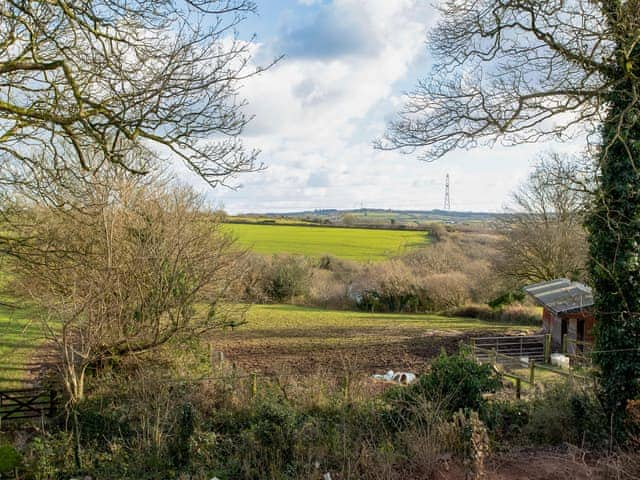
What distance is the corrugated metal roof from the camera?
56.9 feet

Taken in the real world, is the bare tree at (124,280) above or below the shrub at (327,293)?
above

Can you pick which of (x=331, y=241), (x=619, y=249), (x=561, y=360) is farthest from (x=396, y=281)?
(x=619, y=249)

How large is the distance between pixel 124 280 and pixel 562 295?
16.5 metres

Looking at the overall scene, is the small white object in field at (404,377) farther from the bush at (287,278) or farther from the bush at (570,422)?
the bush at (287,278)

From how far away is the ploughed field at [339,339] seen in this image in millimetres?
16172

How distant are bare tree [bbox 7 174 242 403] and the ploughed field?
3.45 metres

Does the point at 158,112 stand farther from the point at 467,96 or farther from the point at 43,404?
the point at 43,404

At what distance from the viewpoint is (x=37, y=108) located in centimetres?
649

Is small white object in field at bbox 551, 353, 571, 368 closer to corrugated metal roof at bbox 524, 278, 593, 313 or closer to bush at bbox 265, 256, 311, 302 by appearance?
corrugated metal roof at bbox 524, 278, 593, 313

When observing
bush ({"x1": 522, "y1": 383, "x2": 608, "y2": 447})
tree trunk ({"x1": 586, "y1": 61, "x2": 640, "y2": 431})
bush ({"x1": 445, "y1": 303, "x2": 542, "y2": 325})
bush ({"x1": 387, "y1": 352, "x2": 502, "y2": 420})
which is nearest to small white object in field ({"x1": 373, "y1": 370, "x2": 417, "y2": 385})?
bush ({"x1": 387, "y1": 352, "x2": 502, "y2": 420})

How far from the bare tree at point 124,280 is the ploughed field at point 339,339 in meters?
3.45

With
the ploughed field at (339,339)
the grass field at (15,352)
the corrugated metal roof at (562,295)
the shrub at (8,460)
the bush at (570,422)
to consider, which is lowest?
the ploughed field at (339,339)

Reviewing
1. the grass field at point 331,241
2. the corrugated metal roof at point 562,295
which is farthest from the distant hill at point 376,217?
the corrugated metal roof at point 562,295

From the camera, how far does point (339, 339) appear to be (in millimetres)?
21250
